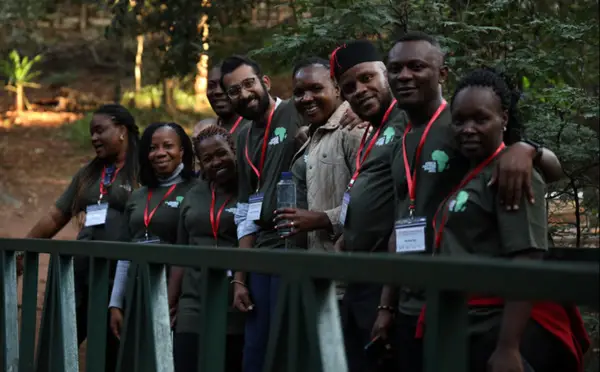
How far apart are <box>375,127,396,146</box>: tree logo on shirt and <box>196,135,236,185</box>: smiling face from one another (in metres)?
1.44

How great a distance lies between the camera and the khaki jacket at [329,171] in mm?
4938

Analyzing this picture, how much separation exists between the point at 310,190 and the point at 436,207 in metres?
1.16

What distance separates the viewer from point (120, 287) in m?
6.11

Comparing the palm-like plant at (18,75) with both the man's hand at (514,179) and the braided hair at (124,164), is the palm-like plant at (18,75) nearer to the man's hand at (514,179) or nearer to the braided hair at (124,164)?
the braided hair at (124,164)

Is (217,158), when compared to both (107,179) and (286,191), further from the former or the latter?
(107,179)

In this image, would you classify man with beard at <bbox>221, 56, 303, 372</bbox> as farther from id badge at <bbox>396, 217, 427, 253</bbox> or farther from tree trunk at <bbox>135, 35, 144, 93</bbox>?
tree trunk at <bbox>135, 35, 144, 93</bbox>

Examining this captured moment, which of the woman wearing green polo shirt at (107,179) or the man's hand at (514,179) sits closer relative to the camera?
the man's hand at (514,179)

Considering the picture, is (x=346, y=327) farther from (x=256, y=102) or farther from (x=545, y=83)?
(x=545, y=83)

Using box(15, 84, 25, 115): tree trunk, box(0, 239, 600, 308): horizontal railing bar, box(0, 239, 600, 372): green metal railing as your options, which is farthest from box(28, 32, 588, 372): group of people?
box(15, 84, 25, 115): tree trunk

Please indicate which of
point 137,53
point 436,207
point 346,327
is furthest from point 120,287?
point 137,53

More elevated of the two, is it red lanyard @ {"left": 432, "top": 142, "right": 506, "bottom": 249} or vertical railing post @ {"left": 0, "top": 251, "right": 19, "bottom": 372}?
red lanyard @ {"left": 432, "top": 142, "right": 506, "bottom": 249}

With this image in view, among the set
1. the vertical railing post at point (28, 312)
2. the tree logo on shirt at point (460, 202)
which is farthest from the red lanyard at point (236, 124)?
the tree logo on shirt at point (460, 202)

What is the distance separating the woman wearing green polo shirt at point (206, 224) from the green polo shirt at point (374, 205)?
1274 millimetres

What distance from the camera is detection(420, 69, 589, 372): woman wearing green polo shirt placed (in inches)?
134
